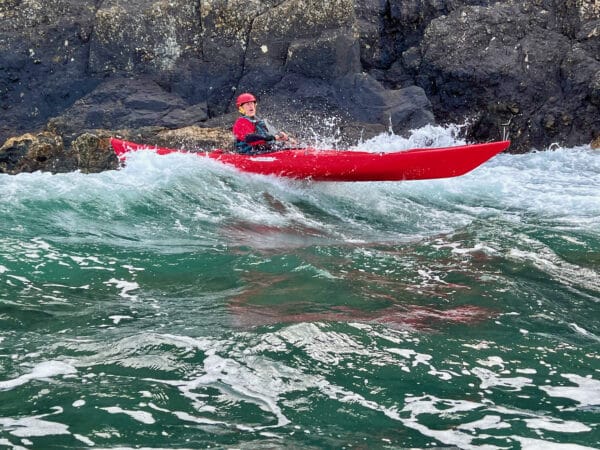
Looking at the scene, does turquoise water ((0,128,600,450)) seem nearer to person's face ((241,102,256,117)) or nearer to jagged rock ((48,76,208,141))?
person's face ((241,102,256,117))

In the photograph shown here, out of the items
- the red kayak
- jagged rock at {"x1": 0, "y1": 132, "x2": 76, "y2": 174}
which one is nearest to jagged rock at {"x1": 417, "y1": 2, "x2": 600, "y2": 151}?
the red kayak

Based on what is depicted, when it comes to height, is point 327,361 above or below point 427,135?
below

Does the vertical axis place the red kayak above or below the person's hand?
below

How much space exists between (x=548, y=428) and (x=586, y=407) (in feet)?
0.87

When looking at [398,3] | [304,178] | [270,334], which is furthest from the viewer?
[398,3]

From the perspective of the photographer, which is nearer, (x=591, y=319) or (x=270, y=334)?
(x=270, y=334)

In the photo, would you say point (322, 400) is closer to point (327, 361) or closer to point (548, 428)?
point (327, 361)

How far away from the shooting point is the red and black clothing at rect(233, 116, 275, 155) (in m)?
7.96

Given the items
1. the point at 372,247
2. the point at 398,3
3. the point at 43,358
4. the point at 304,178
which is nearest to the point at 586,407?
the point at 43,358

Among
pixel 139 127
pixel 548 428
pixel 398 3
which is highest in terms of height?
pixel 398 3

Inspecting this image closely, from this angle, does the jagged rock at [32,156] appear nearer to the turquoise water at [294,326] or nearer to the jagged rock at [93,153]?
the jagged rock at [93,153]

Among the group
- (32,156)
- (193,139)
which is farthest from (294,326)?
(32,156)

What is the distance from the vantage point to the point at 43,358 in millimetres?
3264

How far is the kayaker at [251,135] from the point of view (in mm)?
Answer: 7961
